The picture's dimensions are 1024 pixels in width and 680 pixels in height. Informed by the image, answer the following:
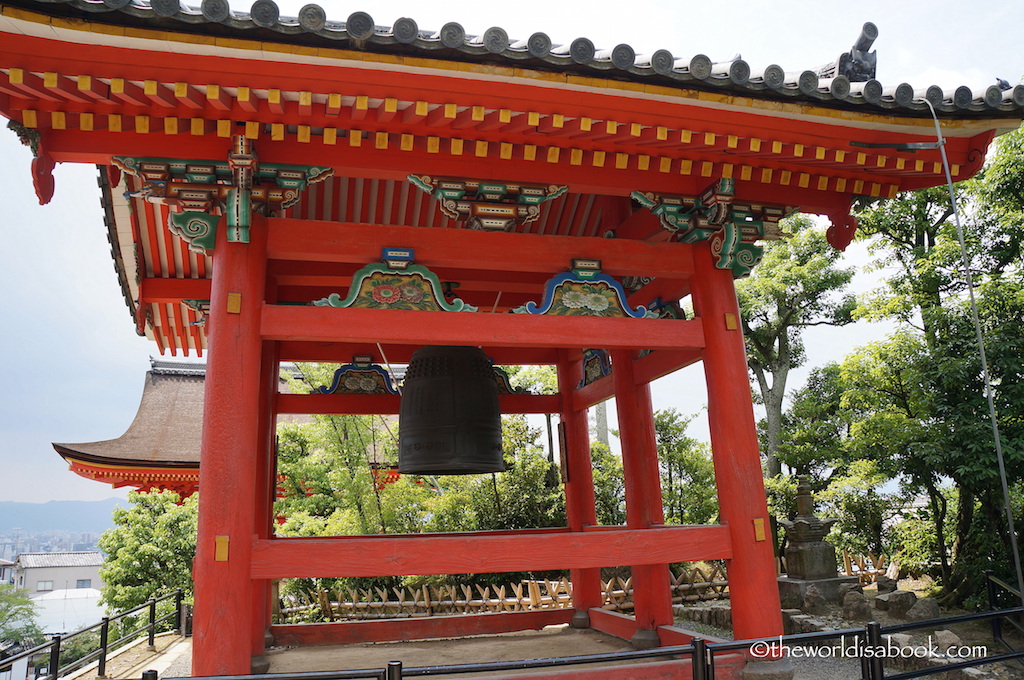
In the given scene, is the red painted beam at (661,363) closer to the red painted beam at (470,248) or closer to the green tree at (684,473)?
the red painted beam at (470,248)

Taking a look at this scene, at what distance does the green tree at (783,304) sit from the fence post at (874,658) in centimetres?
1709

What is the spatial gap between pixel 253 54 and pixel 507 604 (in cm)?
1103

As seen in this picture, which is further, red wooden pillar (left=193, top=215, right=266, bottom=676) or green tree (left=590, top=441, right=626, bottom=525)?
green tree (left=590, top=441, right=626, bottom=525)

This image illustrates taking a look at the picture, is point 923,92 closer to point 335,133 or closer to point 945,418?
point 335,133

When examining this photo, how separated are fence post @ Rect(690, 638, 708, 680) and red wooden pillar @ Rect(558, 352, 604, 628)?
4133 millimetres

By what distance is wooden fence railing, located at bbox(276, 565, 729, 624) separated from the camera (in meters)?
12.4

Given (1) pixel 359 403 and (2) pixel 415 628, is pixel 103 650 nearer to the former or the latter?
(2) pixel 415 628

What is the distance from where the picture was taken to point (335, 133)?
479cm

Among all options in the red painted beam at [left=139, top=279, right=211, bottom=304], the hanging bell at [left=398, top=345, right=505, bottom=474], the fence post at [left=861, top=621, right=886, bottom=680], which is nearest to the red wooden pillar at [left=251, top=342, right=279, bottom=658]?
the red painted beam at [left=139, top=279, right=211, bottom=304]

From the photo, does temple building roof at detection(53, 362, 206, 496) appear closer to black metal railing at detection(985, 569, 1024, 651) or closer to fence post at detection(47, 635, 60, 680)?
fence post at detection(47, 635, 60, 680)

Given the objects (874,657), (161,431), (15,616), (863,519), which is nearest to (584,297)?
(874,657)

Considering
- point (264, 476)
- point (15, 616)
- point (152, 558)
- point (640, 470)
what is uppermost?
point (264, 476)

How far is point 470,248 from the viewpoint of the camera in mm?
5414

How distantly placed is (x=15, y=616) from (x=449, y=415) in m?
34.4
